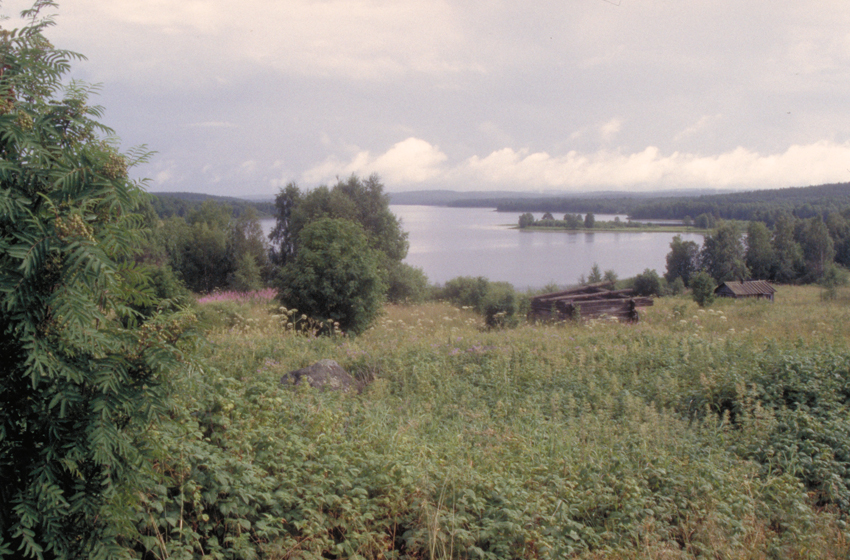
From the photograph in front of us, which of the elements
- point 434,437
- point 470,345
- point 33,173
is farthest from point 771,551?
point 470,345

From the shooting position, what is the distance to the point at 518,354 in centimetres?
802

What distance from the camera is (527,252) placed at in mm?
44688

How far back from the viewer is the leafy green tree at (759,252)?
47812 millimetres

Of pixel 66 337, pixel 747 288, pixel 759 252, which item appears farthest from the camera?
pixel 759 252

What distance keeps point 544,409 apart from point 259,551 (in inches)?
160

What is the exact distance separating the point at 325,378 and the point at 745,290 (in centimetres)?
2875

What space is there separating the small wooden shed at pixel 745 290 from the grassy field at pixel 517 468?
2328 centimetres

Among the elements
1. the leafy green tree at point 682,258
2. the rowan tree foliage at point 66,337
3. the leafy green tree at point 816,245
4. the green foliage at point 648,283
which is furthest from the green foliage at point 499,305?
the leafy green tree at point 816,245

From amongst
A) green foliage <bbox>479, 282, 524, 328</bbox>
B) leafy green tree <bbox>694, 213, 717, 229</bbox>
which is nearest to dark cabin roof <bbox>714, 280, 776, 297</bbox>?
green foliage <bbox>479, 282, 524, 328</bbox>

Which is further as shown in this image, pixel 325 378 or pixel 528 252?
pixel 528 252

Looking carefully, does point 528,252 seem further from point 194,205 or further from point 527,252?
point 194,205

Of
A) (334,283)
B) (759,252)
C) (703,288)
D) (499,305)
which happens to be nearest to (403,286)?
(499,305)

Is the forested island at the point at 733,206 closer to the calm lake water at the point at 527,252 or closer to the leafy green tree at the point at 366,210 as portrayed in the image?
the calm lake water at the point at 527,252

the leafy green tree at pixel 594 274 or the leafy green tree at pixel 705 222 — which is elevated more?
the leafy green tree at pixel 705 222
